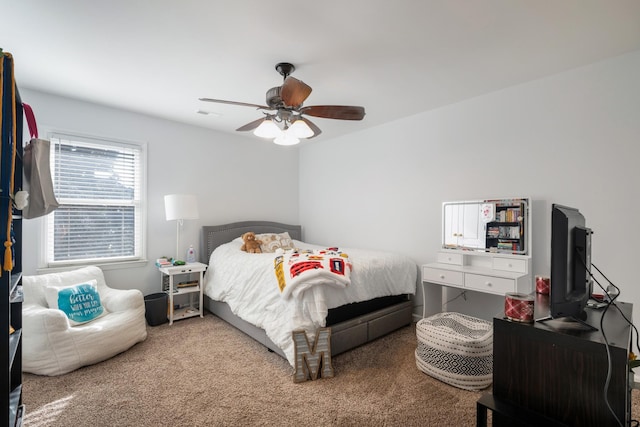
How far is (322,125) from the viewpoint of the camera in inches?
159

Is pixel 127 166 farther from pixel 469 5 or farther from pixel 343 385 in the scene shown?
pixel 469 5

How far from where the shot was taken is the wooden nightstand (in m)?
3.44

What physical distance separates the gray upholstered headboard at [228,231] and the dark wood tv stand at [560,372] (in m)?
3.63

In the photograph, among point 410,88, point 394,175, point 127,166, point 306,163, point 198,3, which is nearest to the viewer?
point 198,3

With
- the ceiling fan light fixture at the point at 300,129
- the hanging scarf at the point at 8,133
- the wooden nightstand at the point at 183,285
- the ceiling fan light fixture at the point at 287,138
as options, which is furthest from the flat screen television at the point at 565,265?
the wooden nightstand at the point at 183,285

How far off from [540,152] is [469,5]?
1.63 metres

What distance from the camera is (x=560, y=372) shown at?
3.55 ft

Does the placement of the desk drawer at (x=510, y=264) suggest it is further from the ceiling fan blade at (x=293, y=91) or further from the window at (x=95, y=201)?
the window at (x=95, y=201)

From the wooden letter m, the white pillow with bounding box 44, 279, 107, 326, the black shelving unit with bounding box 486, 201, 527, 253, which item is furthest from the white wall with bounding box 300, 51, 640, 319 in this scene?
the white pillow with bounding box 44, 279, 107, 326

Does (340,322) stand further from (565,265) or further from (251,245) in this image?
(565,265)

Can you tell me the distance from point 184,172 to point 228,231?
98 centimetres

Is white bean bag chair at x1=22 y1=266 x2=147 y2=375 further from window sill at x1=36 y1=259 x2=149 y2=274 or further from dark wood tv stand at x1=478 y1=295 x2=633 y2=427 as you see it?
dark wood tv stand at x1=478 y1=295 x2=633 y2=427

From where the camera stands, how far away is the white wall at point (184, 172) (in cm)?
317

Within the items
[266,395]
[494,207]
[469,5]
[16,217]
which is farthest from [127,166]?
[494,207]
